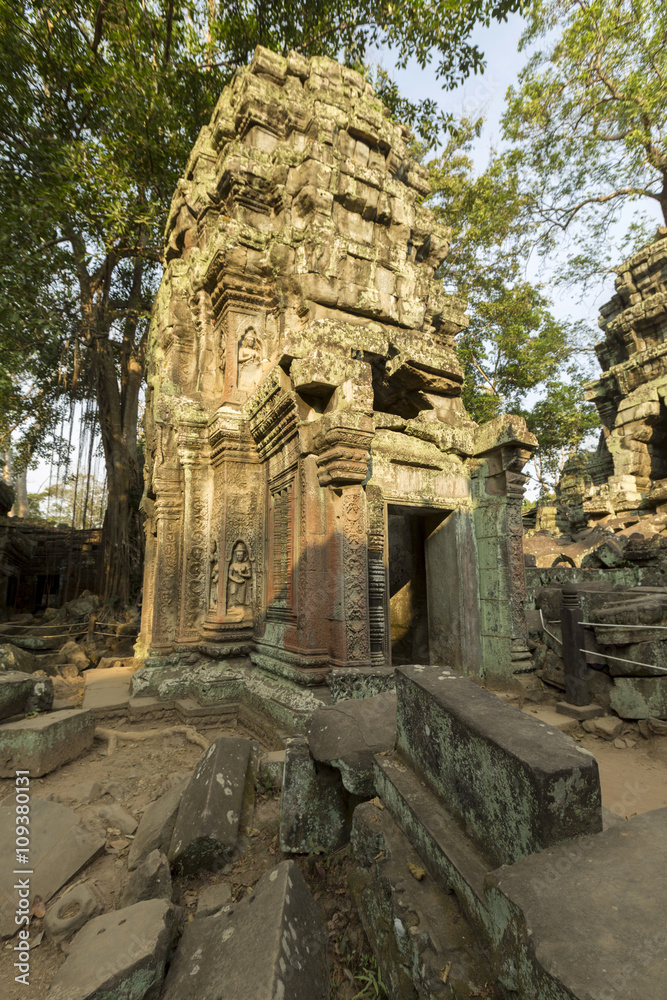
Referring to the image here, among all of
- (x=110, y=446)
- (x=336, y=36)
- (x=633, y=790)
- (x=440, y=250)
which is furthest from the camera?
(x=110, y=446)

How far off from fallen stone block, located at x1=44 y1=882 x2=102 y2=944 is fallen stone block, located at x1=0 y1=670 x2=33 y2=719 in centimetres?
263

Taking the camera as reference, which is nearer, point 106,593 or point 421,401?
point 421,401

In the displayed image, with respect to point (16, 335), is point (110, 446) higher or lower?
Answer: lower

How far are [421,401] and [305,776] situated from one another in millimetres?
4869

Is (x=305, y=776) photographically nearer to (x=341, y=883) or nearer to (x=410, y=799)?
(x=341, y=883)

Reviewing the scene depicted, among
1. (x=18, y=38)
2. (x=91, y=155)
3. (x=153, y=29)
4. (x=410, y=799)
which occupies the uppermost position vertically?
(x=153, y=29)

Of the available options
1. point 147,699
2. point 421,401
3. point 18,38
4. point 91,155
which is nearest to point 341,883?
point 147,699

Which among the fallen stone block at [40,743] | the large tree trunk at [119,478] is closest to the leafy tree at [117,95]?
the large tree trunk at [119,478]

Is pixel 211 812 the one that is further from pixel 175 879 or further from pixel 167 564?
pixel 167 564

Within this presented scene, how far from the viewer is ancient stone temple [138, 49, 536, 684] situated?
4.52 m

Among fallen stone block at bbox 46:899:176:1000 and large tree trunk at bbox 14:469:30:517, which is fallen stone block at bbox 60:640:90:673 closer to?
fallen stone block at bbox 46:899:176:1000

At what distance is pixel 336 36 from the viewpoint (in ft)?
38.1

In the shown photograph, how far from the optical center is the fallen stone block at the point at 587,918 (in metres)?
0.87

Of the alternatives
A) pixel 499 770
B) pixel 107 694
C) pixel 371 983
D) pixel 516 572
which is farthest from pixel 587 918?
pixel 107 694
